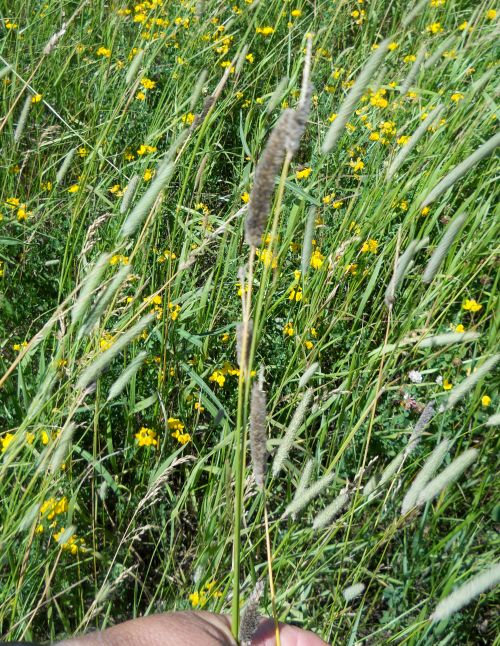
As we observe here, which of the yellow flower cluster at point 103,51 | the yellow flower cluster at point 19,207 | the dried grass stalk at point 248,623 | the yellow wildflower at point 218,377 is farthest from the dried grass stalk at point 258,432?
the yellow flower cluster at point 103,51

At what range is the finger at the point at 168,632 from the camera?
78cm

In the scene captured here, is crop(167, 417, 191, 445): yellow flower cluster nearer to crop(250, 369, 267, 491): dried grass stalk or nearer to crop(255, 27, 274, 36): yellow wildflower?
crop(250, 369, 267, 491): dried grass stalk

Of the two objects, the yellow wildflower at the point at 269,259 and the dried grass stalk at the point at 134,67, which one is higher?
the dried grass stalk at the point at 134,67

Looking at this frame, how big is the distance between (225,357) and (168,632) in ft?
4.49

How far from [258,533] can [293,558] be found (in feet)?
0.40

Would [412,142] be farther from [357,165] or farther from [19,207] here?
[19,207]

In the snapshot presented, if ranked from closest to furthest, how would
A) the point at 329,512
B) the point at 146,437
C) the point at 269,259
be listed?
the point at 269,259 → the point at 329,512 → the point at 146,437

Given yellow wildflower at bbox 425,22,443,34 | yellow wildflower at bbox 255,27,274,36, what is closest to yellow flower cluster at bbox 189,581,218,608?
yellow wildflower at bbox 255,27,274,36

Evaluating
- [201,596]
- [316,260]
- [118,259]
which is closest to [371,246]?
[316,260]

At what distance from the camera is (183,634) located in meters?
0.84

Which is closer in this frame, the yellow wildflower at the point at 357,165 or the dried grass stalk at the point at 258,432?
the dried grass stalk at the point at 258,432

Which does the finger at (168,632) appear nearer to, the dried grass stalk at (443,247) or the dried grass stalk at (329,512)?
the dried grass stalk at (329,512)

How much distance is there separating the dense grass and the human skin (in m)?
0.25

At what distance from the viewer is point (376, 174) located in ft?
8.31
